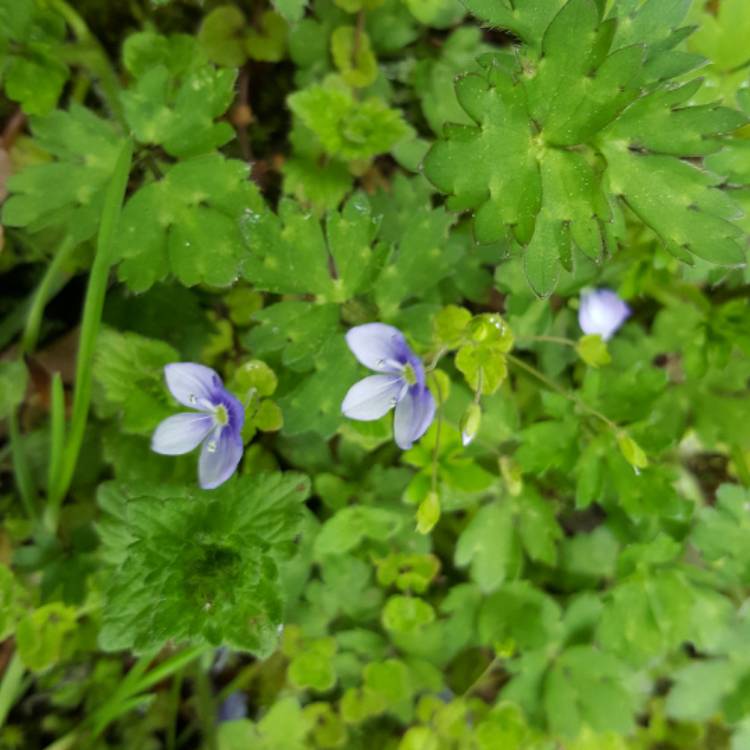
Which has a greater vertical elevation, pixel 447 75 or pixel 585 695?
pixel 447 75

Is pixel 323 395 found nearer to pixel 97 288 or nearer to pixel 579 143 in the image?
pixel 97 288

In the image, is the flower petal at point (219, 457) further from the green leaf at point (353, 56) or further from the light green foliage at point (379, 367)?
the green leaf at point (353, 56)

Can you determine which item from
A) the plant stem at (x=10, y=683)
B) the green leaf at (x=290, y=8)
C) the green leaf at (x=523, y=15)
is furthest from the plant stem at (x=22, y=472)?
the green leaf at (x=523, y=15)

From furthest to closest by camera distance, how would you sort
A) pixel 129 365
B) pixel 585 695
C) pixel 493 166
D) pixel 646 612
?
1. pixel 585 695
2. pixel 646 612
3. pixel 129 365
4. pixel 493 166

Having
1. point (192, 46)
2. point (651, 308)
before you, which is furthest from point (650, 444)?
point (192, 46)

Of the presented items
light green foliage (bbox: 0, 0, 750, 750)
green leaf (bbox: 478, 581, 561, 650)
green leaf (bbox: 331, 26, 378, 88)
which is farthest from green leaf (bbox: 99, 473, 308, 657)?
green leaf (bbox: 331, 26, 378, 88)

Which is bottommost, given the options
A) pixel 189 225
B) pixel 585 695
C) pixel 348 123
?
pixel 585 695

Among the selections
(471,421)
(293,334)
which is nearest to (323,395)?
(293,334)

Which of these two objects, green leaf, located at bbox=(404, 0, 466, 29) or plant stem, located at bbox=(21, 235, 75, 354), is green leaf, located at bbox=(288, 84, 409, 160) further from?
plant stem, located at bbox=(21, 235, 75, 354)
